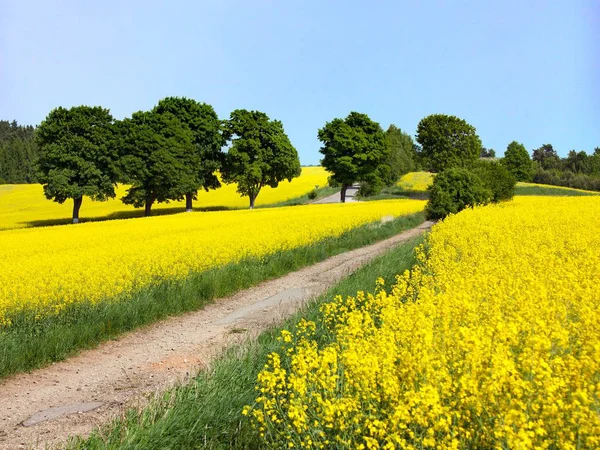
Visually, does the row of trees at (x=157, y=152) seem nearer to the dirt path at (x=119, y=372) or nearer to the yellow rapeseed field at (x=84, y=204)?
the yellow rapeseed field at (x=84, y=204)

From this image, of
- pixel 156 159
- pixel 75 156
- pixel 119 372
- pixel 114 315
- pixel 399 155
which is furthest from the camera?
pixel 399 155

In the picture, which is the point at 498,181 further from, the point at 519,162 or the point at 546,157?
the point at 546,157

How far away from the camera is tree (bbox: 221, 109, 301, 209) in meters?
46.7

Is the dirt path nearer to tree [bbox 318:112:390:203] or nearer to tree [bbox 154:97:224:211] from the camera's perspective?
tree [bbox 154:97:224:211]

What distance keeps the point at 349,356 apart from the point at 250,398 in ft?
5.40

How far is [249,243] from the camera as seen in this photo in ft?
52.5

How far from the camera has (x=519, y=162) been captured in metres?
88.0

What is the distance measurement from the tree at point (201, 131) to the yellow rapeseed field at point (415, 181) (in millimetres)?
32137

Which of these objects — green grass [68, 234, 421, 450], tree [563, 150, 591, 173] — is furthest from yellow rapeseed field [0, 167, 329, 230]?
tree [563, 150, 591, 173]

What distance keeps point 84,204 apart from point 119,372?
56916mm

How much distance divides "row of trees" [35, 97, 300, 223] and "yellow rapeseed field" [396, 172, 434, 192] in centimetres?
2497

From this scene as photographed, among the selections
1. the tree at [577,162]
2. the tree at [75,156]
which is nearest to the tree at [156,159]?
the tree at [75,156]

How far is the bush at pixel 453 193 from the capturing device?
2950 centimetres

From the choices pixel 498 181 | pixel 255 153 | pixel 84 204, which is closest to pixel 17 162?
pixel 84 204
